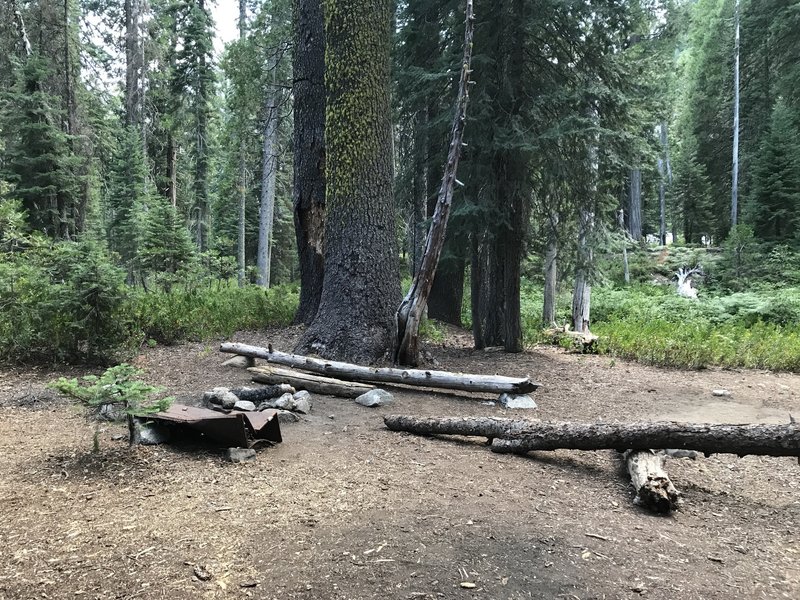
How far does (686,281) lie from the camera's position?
21.8 meters

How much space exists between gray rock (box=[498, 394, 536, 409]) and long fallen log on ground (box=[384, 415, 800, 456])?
1.39m

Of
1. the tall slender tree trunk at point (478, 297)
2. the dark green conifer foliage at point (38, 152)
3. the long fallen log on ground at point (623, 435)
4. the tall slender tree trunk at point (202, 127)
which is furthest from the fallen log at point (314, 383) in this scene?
the tall slender tree trunk at point (202, 127)

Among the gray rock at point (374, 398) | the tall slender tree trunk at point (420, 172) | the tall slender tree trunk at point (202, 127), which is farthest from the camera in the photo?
the tall slender tree trunk at point (202, 127)

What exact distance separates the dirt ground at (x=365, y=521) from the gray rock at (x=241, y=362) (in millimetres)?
2154

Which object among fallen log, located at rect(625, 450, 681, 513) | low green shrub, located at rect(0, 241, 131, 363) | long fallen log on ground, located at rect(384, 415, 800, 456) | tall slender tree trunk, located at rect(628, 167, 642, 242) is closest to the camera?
fallen log, located at rect(625, 450, 681, 513)

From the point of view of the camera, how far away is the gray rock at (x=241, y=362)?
7125 millimetres

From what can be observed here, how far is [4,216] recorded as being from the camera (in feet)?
32.5

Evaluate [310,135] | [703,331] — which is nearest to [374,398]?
[310,135]

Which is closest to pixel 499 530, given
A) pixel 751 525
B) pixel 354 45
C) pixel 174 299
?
pixel 751 525

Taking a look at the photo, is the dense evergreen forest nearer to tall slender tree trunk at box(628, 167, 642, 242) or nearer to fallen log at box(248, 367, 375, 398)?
fallen log at box(248, 367, 375, 398)

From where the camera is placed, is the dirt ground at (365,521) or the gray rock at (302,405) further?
the gray rock at (302,405)

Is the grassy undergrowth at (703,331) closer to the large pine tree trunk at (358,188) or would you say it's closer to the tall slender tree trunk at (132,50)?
the large pine tree trunk at (358,188)

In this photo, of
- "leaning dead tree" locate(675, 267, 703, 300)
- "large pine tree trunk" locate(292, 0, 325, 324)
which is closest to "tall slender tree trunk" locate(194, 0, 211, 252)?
"large pine tree trunk" locate(292, 0, 325, 324)

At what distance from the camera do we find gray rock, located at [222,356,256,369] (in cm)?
712
